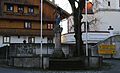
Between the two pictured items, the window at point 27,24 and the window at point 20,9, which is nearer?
the window at point 20,9

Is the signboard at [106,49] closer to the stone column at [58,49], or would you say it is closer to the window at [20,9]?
the stone column at [58,49]

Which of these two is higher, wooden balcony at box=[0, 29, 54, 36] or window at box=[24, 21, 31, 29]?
window at box=[24, 21, 31, 29]

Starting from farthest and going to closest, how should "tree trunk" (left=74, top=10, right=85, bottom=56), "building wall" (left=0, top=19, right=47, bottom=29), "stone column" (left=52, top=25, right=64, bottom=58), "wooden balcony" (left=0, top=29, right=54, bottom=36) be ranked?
"building wall" (left=0, top=19, right=47, bottom=29) < "wooden balcony" (left=0, top=29, right=54, bottom=36) < "tree trunk" (left=74, top=10, right=85, bottom=56) < "stone column" (left=52, top=25, right=64, bottom=58)

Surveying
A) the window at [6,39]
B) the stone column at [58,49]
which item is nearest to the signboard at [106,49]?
the stone column at [58,49]

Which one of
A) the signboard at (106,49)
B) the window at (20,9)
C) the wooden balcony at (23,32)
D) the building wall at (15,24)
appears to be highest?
the window at (20,9)

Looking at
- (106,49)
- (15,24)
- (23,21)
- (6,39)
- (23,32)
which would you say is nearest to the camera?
(106,49)

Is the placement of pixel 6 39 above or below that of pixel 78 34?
below

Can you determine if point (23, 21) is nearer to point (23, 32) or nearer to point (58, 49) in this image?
point (23, 32)

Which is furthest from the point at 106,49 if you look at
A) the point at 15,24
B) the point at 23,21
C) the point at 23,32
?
the point at 23,21

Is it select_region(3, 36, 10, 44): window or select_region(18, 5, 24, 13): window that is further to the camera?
select_region(18, 5, 24, 13): window

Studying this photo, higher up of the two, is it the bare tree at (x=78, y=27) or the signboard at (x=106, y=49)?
→ the bare tree at (x=78, y=27)

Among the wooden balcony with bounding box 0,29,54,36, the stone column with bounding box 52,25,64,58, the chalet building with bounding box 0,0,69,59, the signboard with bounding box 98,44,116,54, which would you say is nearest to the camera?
the stone column with bounding box 52,25,64,58

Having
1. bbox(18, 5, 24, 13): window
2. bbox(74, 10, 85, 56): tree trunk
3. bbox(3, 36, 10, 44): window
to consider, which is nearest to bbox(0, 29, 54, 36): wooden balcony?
bbox(3, 36, 10, 44): window

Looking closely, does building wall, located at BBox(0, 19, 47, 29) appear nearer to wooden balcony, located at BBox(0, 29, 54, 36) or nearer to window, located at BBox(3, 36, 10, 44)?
wooden balcony, located at BBox(0, 29, 54, 36)
